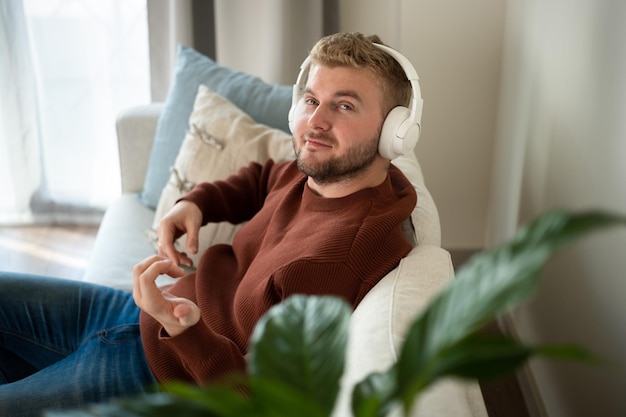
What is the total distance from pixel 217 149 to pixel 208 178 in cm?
8

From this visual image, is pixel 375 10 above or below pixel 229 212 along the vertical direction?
above

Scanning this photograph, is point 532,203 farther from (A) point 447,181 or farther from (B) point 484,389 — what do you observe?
(A) point 447,181

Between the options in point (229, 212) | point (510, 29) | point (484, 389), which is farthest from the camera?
point (510, 29)

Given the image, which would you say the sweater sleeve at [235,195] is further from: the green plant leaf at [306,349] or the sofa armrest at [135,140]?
the green plant leaf at [306,349]

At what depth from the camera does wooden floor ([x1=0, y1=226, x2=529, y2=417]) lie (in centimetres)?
278

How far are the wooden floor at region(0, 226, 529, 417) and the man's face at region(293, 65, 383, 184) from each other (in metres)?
1.34

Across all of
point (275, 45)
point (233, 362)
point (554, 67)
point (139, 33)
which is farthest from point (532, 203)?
point (139, 33)

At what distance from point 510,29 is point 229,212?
111 centimetres

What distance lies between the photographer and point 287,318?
0.61 metres

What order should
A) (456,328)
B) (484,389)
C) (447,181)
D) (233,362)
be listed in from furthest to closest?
(447,181) < (484,389) < (233,362) < (456,328)

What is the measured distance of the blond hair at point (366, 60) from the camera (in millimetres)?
1477

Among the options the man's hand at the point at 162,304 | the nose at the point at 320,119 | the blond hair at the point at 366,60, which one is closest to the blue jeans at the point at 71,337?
the man's hand at the point at 162,304

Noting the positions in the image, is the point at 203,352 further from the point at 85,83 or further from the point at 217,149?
the point at 85,83

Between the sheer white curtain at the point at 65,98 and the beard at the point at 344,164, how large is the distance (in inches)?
67.8
